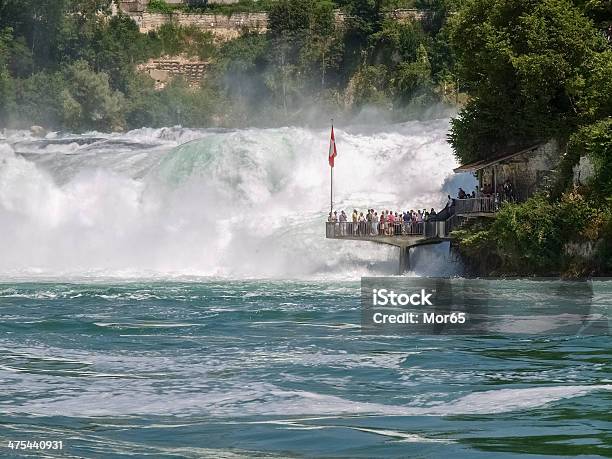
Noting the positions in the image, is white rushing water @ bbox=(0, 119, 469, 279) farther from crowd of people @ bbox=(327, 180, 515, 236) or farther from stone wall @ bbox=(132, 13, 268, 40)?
stone wall @ bbox=(132, 13, 268, 40)

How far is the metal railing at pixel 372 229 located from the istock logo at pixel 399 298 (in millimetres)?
8412

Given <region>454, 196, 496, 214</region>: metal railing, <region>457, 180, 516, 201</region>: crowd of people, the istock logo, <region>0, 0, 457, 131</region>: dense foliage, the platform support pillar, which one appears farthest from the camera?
<region>0, 0, 457, 131</region>: dense foliage

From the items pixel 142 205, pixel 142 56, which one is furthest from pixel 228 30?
pixel 142 205

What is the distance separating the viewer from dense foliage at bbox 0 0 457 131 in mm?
95688

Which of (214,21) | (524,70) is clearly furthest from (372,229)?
(214,21)

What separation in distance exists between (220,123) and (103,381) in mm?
80742

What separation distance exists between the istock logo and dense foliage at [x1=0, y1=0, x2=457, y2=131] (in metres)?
55.9

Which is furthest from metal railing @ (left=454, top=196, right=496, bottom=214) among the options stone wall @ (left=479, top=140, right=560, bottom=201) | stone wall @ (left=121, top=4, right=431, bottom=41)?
stone wall @ (left=121, top=4, right=431, bottom=41)

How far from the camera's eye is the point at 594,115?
42.6 meters

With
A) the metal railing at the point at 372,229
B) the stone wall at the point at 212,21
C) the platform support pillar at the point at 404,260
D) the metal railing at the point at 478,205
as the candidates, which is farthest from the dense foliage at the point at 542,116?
the stone wall at the point at 212,21

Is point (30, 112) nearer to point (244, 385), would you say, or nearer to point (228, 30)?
point (228, 30)

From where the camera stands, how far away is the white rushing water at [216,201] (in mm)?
48250

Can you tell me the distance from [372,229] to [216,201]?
11344 millimetres

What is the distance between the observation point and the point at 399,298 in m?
31.2
